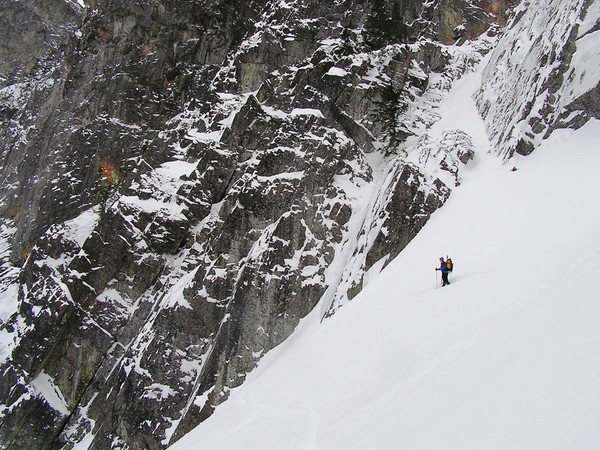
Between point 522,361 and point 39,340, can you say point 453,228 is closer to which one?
point 522,361

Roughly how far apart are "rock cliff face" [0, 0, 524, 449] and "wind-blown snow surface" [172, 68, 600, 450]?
6.79 metres

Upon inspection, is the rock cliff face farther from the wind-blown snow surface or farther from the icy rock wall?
the wind-blown snow surface

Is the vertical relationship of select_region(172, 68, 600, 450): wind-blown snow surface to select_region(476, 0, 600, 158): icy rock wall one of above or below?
below

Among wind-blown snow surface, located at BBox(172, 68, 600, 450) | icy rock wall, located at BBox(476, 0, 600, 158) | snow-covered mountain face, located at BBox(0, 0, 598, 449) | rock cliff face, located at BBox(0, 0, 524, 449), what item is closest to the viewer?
wind-blown snow surface, located at BBox(172, 68, 600, 450)

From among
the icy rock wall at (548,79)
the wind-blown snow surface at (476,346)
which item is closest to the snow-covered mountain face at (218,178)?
the icy rock wall at (548,79)

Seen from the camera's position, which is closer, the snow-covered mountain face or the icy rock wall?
the icy rock wall

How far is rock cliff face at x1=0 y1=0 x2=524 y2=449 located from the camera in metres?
32.4

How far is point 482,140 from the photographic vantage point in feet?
113

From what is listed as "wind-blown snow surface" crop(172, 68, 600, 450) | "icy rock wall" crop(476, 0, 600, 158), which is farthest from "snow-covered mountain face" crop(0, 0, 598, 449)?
"wind-blown snow surface" crop(172, 68, 600, 450)

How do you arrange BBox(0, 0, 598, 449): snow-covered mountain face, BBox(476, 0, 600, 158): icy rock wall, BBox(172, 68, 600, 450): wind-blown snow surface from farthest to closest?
BBox(0, 0, 598, 449): snow-covered mountain face, BBox(476, 0, 600, 158): icy rock wall, BBox(172, 68, 600, 450): wind-blown snow surface

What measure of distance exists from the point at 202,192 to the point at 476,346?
32.9 m

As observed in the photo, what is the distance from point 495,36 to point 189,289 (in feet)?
122

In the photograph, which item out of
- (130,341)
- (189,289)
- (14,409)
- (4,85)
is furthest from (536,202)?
(4,85)

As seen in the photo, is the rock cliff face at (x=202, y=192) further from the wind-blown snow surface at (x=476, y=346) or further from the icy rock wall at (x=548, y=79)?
the wind-blown snow surface at (x=476, y=346)
